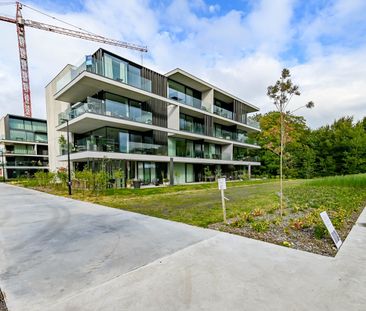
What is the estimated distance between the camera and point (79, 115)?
1612 cm

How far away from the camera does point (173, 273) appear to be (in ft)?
10.2

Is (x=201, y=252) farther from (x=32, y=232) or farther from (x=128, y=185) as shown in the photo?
(x=128, y=185)

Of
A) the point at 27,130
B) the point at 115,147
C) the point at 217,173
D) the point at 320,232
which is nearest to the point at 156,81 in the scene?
the point at 115,147

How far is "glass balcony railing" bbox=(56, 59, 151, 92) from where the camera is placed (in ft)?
51.0

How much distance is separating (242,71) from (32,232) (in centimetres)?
1560

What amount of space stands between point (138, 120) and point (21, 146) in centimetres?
3813

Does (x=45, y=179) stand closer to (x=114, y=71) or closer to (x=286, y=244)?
(x=114, y=71)

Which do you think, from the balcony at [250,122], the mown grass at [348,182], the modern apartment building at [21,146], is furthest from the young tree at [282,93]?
the modern apartment building at [21,146]

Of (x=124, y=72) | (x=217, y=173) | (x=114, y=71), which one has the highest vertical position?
(x=124, y=72)

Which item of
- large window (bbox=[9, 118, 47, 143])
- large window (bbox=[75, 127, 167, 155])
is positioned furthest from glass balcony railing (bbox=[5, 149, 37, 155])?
large window (bbox=[75, 127, 167, 155])

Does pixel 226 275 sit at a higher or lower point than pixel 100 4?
lower

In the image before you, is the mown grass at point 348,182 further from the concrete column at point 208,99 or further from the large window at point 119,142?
the concrete column at point 208,99

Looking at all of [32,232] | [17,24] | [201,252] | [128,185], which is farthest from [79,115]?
[17,24]

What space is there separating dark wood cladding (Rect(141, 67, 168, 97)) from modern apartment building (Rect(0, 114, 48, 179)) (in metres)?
32.8
